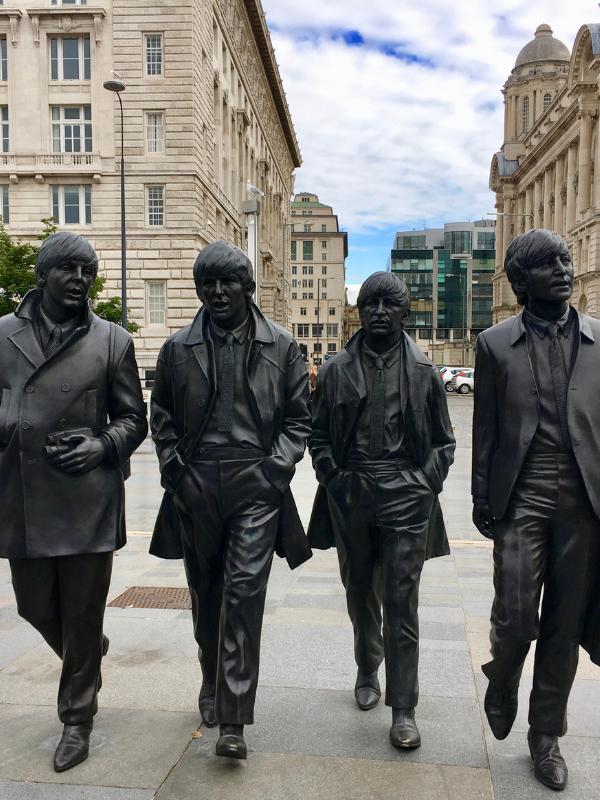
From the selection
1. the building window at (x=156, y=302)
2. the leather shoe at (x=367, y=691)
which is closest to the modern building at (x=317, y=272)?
the building window at (x=156, y=302)

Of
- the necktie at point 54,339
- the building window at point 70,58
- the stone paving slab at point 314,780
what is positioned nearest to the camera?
the stone paving slab at point 314,780

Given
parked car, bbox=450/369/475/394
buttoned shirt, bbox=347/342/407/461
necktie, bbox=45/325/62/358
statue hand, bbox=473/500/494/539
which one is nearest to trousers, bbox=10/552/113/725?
necktie, bbox=45/325/62/358

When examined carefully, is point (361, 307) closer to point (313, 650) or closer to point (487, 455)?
point (487, 455)

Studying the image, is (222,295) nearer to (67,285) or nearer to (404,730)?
(67,285)

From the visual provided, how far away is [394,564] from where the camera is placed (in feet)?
12.5

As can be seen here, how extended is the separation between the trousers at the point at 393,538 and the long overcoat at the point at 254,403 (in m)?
0.27

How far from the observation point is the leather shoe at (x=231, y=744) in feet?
11.0

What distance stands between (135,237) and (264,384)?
32.2 m

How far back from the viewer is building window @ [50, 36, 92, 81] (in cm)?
3369

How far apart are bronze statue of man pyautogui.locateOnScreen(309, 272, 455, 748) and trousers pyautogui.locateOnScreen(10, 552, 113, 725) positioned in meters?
1.22

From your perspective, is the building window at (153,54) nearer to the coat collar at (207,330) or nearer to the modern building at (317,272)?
the coat collar at (207,330)

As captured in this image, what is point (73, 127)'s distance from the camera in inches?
1346

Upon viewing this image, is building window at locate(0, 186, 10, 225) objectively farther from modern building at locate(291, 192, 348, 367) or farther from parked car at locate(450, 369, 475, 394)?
modern building at locate(291, 192, 348, 367)

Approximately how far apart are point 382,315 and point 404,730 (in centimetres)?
196
